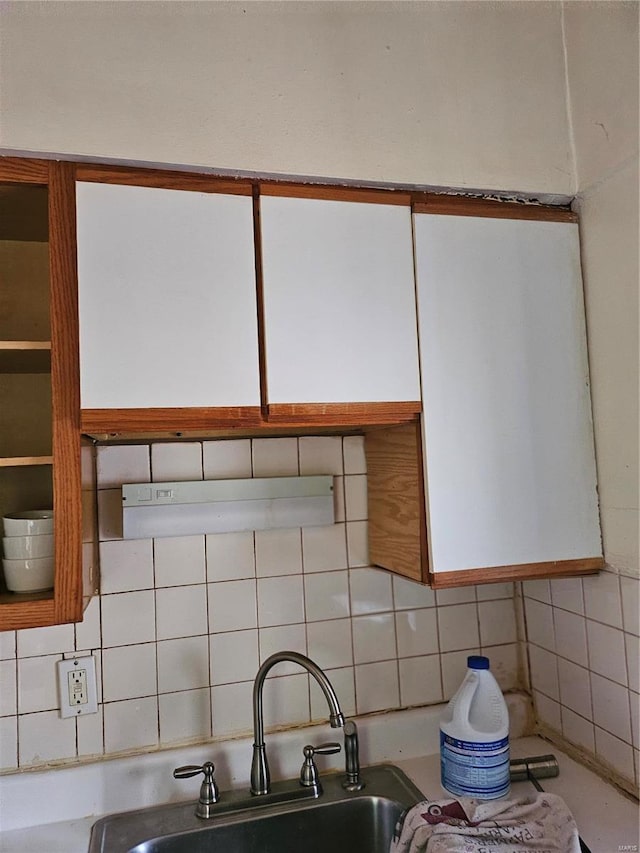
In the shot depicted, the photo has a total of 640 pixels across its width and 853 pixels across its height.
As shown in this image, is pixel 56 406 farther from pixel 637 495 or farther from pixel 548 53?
pixel 548 53

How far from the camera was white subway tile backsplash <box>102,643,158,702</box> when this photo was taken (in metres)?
1.37

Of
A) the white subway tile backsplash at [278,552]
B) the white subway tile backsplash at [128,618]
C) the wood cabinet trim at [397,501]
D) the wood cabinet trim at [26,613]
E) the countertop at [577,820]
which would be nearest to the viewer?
the wood cabinet trim at [26,613]

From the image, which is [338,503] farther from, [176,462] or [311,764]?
[311,764]

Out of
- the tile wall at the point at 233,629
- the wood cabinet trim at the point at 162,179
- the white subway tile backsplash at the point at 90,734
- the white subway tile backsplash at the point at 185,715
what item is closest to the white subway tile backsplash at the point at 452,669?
the tile wall at the point at 233,629

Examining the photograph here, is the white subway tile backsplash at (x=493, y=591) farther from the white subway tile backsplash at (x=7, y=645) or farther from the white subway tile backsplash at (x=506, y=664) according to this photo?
the white subway tile backsplash at (x=7, y=645)

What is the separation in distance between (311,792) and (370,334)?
96 centimetres

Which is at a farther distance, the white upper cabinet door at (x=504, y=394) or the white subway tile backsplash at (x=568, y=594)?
the white subway tile backsplash at (x=568, y=594)

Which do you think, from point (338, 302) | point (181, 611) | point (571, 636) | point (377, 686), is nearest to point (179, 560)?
point (181, 611)

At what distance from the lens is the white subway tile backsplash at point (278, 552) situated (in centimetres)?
148

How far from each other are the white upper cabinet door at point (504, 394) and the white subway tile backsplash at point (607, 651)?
173 millimetres

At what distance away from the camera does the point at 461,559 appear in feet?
4.10

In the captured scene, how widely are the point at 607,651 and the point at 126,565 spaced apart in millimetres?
1034

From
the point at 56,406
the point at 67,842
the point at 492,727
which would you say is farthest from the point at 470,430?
the point at 67,842

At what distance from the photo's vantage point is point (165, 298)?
1131 millimetres
